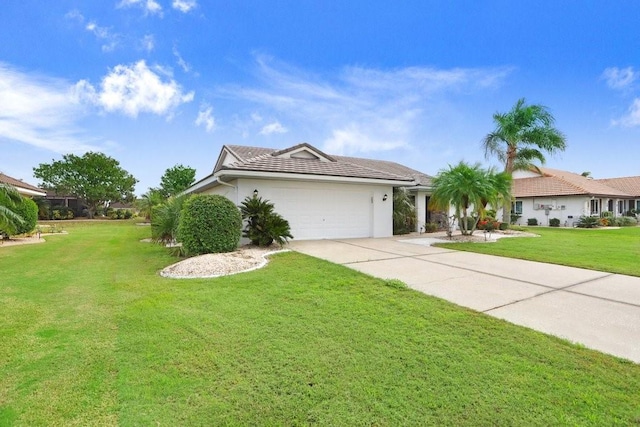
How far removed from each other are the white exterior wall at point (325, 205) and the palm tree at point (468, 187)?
2460 mm

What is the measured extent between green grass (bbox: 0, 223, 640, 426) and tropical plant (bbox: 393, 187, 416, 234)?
11.7 m

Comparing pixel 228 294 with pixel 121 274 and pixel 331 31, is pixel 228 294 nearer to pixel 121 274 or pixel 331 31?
pixel 121 274

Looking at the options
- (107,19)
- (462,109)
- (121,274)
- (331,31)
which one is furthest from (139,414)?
(462,109)

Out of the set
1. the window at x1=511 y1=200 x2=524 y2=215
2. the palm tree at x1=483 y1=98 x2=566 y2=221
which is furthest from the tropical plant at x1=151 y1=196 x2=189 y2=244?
the window at x1=511 y1=200 x2=524 y2=215

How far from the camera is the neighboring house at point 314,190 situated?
41.7 ft

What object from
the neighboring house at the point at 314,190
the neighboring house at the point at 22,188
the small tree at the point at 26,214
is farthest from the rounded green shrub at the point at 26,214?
the neighboring house at the point at 314,190

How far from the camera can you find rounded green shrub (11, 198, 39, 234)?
54.1 ft

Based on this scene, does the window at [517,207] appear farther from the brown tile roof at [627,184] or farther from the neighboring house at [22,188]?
the neighboring house at [22,188]

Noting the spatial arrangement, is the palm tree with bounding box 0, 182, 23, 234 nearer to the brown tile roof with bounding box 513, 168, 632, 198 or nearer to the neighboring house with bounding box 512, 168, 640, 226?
the neighboring house with bounding box 512, 168, 640, 226

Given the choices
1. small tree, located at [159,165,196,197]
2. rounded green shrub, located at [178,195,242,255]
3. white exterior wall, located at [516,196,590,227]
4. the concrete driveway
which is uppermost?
small tree, located at [159,165,196,197]

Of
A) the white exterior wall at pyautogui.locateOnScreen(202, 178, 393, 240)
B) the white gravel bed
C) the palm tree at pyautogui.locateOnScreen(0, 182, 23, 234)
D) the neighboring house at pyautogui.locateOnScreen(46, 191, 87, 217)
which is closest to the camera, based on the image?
the white gravel bed

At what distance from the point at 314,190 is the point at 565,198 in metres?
26.6

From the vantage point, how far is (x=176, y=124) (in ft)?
67.7

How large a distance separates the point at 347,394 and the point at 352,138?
23848mm
